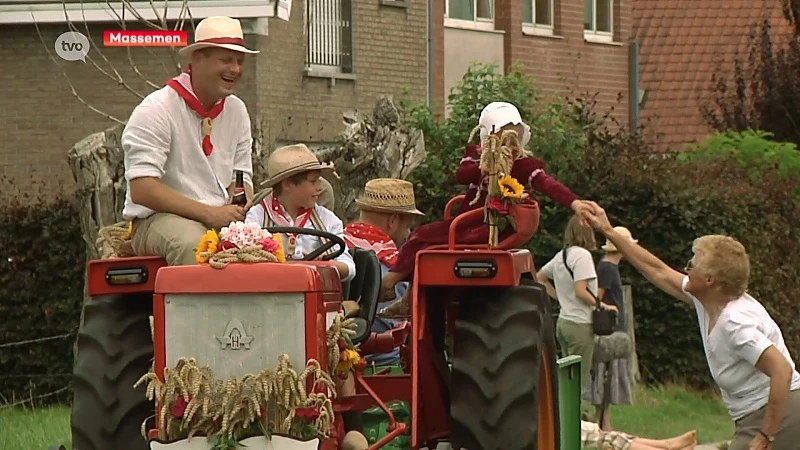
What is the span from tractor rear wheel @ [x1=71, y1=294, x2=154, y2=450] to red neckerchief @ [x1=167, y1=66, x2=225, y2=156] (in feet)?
2.79

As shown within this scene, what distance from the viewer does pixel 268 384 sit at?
7.64 m

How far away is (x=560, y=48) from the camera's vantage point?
30.9 meters

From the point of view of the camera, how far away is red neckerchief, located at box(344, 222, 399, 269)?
10711 mm

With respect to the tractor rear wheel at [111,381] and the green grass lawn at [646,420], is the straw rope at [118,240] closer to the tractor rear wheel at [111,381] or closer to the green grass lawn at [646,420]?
the tractor rear wheel at [111,381]

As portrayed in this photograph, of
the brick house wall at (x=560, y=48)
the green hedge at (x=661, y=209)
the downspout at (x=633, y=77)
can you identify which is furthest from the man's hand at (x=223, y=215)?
the downspout at (x=633, y=77)

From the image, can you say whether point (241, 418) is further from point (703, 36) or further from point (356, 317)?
point (703, 36)

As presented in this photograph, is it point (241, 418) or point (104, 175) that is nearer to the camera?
point (241, 418)

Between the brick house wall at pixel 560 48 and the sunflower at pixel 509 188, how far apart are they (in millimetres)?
18120

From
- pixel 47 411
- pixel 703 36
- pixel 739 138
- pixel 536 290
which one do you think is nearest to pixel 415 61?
pixel 739 138

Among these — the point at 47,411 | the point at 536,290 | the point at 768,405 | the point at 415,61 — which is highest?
the point at 415,61

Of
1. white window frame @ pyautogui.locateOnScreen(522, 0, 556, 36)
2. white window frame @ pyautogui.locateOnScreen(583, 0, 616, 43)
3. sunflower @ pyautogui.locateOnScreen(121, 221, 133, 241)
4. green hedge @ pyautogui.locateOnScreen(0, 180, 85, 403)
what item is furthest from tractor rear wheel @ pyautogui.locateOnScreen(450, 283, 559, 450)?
white window frame @ pyautogui.locateOnScreen(583, 0, 616, 43)

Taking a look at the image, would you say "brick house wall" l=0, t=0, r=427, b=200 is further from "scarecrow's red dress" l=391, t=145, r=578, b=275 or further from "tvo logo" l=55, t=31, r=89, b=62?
"scarecrow's red dress" l=391, t=145, r=578, b=275

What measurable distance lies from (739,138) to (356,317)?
658 inches

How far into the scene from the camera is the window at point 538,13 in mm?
30422
